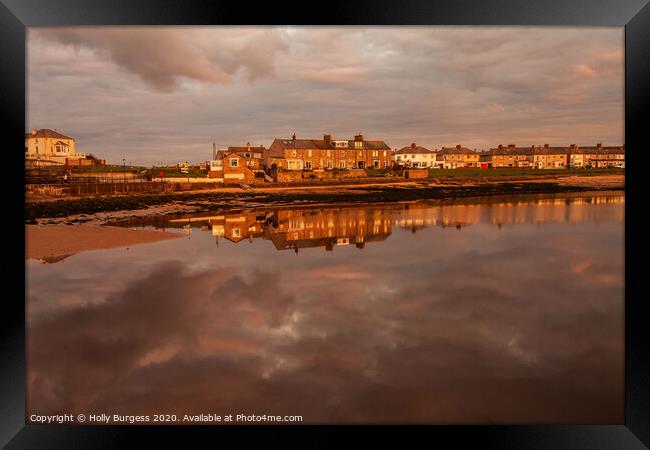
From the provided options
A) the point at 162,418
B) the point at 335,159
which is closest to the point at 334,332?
the point at 162,418

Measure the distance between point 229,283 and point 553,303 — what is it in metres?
5.83

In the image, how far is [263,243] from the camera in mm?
Answer: 12070

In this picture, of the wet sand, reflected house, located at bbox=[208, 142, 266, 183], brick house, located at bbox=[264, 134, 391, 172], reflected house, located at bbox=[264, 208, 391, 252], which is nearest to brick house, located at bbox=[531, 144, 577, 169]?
brick house, located at bbox=[264, 134, 391, 172]

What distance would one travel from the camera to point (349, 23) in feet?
15.1

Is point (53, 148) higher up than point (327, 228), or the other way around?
point (53, 148)

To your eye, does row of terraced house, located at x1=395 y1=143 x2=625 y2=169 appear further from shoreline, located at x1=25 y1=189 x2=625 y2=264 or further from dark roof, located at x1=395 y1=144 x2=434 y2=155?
shoreline, located at x1=25 y1=189 x2=625 y2=264

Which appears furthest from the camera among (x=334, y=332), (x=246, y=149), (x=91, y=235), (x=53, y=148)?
(x=246, y=149)

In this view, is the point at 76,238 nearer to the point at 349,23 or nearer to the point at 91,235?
the point at 91,235

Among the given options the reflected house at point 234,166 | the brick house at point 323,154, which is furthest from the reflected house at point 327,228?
the brick house at point 323,154

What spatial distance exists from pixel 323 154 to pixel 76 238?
23.2m

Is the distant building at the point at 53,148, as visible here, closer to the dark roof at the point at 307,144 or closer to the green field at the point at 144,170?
the green field at the point at 144,170

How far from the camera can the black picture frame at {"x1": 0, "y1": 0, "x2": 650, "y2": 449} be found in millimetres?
4293

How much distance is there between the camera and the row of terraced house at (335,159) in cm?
2930
